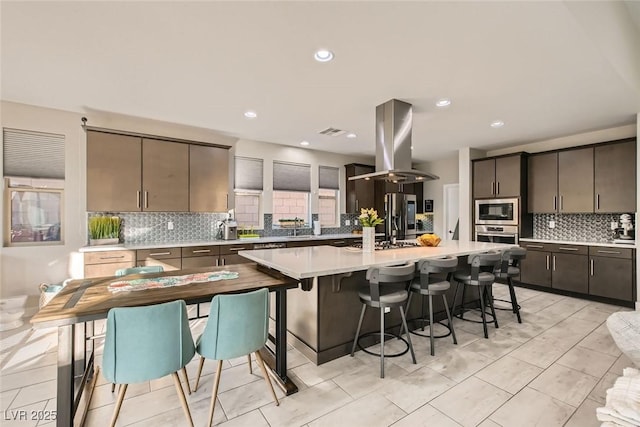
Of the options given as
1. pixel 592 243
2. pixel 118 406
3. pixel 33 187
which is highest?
pixel 33 187

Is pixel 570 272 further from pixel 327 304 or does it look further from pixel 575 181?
pixel 327 304

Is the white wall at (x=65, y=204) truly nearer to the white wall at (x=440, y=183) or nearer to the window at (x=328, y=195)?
the window at (x=328, y=195)

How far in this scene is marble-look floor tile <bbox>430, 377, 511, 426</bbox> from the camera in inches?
77.8

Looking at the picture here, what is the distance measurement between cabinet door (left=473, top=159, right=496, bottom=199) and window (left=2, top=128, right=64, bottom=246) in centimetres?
703

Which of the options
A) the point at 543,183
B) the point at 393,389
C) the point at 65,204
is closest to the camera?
the point at 393,389

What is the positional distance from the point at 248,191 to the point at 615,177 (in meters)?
6.01

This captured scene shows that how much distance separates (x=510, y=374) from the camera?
98.2 inches

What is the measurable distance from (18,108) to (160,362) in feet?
13.7

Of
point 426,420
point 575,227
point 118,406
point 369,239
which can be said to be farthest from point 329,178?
point 118,406

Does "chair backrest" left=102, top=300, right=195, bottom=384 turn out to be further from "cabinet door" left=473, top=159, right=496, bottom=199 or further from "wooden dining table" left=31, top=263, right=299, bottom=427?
"cabinet door" left=473, top=159, right=496, bottom=199

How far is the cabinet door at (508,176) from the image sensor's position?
213 inches

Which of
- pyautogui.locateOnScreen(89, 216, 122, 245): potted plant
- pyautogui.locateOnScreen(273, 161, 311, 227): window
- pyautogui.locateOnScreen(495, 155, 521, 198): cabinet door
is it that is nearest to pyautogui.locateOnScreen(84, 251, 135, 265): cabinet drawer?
pyautogui.locateOnScreen(89, 216, 122, 245): potted plant

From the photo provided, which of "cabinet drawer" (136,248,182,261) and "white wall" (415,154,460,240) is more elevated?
"white wall" (415,154,460,240)

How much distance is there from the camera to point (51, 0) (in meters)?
1.96
